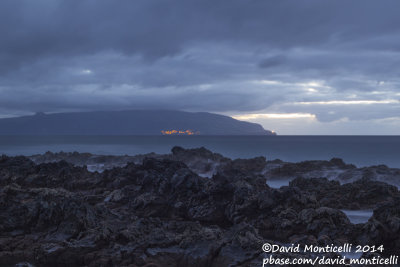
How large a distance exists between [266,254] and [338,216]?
529 centimetres

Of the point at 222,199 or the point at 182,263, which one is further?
the point at 222,199

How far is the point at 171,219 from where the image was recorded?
53.4 feet

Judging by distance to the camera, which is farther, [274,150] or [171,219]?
[274,150]

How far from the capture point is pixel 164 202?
17.4m

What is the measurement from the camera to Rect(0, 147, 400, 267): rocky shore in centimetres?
1052

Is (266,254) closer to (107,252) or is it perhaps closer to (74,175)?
(107,252)

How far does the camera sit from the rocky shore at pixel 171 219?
1052cm

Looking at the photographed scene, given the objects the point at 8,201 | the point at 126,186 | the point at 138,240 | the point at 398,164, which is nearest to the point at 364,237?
Answer: the point at 138,240

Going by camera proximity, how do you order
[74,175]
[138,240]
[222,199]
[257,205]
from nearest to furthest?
[138,240] → [257,205] → [222,199] → [74,175]

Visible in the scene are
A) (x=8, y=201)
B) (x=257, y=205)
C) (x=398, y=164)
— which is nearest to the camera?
(x=8, y=201)

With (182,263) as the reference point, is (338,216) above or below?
above

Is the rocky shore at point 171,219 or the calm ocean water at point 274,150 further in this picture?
the calm ocean water at point 274,150

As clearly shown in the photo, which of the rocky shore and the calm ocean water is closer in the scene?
the rocky shore

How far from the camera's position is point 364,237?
38.8ft
